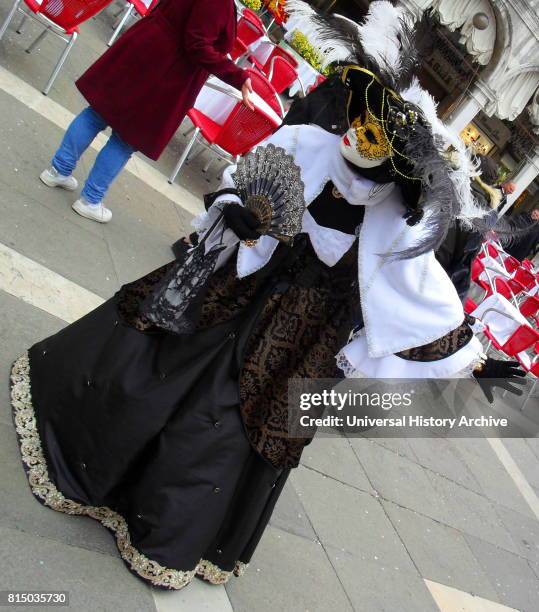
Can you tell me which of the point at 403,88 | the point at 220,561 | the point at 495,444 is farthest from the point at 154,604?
the point at 495,444

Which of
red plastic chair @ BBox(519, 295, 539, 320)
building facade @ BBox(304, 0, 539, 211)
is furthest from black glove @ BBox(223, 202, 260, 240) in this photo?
building facade @ BBox(304, 0, 539, 211)

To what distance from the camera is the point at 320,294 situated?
2289mm

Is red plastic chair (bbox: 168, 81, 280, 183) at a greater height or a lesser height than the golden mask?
lesser

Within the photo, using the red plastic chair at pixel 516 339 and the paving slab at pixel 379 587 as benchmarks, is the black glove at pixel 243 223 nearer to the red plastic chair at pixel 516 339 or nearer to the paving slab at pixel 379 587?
the paving slab at pixel 379 587

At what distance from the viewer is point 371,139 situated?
6.72 ft

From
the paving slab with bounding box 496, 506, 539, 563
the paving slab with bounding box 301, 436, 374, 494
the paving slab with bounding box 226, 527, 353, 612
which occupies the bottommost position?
the paving slab with bounding box 496, 506, 539, 563

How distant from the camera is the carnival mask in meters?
2.03

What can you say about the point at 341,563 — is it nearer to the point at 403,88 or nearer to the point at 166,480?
the point at 166,480

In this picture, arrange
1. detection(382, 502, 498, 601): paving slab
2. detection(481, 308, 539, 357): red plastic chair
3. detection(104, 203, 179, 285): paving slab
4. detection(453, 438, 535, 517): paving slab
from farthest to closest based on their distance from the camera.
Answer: detection(481, 308, 539, 357): red plastic chair, detection(453, 438, 535, 517): paving slab, detection(104, 203, 179, 285): paving slab, detection(382, 502, 498, 601): paving slab

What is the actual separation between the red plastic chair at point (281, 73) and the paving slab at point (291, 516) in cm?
572

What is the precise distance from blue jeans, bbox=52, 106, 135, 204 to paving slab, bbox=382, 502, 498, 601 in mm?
2747

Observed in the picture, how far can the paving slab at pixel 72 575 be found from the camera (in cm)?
199

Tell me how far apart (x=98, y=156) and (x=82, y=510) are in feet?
8.04

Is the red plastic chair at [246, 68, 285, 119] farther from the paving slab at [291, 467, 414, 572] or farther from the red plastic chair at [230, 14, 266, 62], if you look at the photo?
the paving slab at [291, 467, 414, 572]
